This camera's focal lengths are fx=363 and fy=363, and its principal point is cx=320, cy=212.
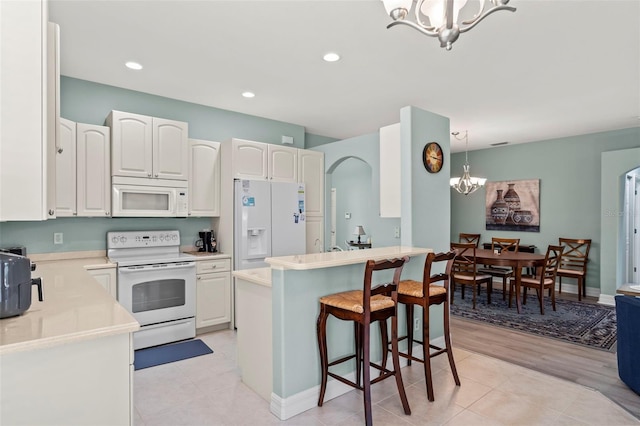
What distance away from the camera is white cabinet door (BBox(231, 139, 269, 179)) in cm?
426

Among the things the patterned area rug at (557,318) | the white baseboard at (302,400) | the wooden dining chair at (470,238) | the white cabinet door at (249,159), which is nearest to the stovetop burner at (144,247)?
the white cabinet door at (249,159)

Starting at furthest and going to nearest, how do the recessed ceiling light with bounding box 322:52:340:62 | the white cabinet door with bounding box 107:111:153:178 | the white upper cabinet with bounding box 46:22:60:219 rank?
the white cabinet door with bounding box 107:111:153:178 → the recessed ceiling light with bounding box 322:52:340:62 → the white upper cabinet with bounding box 46:22:60:219

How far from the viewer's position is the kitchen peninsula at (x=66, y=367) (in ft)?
4.22

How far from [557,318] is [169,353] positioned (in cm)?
468

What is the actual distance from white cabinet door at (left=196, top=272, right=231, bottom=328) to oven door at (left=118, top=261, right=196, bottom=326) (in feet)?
0.32

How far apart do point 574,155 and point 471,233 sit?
238 cm

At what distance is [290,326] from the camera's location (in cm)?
242

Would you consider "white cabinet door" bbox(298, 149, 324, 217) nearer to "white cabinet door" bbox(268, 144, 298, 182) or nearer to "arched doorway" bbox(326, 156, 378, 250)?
"white cabinet door" bbox(268, 144, 298, 182)

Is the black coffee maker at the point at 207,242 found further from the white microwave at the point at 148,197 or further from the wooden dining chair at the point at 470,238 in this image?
the wooden dining chair at the point at 470,238

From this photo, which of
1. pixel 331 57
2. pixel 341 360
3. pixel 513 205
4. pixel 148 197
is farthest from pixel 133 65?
pixel 513 205

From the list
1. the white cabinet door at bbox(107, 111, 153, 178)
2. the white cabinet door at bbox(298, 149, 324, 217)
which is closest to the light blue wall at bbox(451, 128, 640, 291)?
the white cabinet door at bbox(298, 149, 324, 217)

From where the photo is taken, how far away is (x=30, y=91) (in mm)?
1398

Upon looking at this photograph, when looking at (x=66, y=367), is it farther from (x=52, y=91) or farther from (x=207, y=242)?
(x=207, y=242)

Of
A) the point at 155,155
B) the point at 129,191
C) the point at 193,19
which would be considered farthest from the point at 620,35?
the point at 129,191
